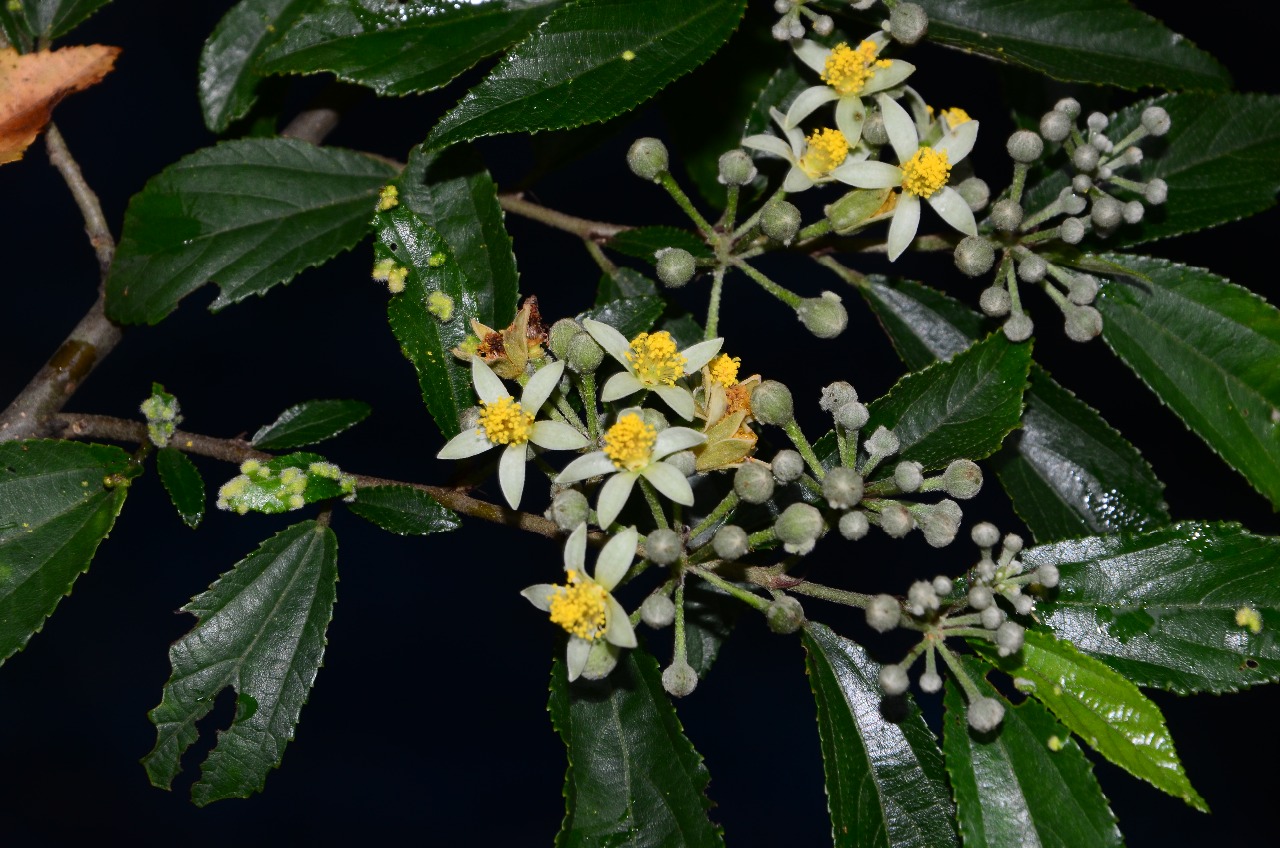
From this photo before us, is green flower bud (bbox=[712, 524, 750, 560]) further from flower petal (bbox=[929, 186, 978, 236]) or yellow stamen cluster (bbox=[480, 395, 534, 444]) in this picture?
flower petal (bbox=[929, 186, 978, 236])

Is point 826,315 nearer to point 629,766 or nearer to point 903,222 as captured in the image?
point 903,222

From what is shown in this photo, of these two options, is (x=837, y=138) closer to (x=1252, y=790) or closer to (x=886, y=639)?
(x=886, y=639)

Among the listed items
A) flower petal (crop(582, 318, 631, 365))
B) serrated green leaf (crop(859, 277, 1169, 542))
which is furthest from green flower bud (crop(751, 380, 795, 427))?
serrated green leaf (crop(859, 277, 1169, 542))

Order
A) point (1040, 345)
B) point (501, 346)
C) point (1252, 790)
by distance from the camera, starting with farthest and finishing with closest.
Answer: point (1252, 790), point (1040, 345), point (501, 346)

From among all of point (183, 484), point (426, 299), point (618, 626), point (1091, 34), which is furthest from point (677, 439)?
point (1091, 34)

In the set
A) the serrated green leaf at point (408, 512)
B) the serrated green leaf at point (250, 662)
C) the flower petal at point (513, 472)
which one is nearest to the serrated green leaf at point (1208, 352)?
the flower petal at point (513, 472)

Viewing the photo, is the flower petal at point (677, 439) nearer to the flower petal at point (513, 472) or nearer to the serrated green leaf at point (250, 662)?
the flower petal at point (513, 472)

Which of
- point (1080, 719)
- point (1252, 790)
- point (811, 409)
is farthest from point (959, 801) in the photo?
point (1252, 790)
